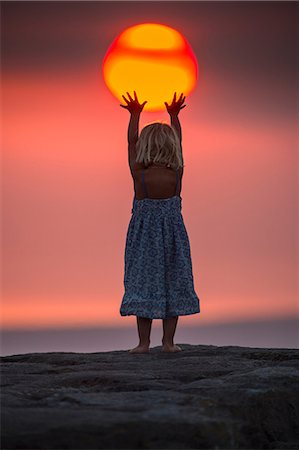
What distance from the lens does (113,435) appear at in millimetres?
3445

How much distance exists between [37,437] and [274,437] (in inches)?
67.3

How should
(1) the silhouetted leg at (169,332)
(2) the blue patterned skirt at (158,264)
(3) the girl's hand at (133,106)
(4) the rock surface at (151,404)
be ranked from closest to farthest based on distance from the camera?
(4) the rock surface at (151,404)
(2) the blue patterned skirt at (158,264)
(1) the silhouetted leg at (169,332)
(3) the girl's hand at (133,106)

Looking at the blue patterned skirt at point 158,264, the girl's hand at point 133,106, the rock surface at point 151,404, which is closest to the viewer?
the rock surface at point 151,404

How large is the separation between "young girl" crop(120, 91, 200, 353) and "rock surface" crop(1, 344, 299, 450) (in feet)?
2.13

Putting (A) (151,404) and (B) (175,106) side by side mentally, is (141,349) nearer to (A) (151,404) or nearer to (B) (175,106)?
(B) (175,106)

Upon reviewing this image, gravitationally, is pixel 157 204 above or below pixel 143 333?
above

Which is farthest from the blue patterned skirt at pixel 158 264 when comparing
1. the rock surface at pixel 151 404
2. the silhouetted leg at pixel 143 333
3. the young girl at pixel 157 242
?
the rock surface at pixel 151 404

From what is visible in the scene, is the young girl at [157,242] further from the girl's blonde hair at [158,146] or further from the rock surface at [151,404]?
the rock surface at [151,404]

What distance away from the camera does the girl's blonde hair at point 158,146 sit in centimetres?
706

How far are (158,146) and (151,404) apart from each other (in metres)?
3.44

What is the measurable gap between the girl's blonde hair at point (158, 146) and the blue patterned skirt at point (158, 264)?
1.11ft

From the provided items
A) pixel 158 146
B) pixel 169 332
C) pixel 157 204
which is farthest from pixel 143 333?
pixel 158 146

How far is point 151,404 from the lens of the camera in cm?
397

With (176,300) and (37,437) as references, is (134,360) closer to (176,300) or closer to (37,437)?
(176,300)
